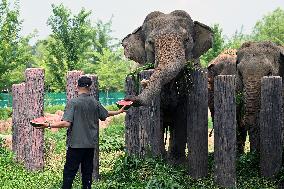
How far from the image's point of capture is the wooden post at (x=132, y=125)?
8.26 metres

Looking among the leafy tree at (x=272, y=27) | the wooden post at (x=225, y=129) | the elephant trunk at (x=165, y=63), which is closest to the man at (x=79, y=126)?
the elephant trunk at (x=165, y=63)

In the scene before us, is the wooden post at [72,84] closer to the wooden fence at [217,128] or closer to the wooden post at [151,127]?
the wooden fence at [217,128]

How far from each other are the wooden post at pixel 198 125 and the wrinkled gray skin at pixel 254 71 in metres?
0.97

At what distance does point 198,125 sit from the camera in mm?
8430

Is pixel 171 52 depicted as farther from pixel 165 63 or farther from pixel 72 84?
pixel 72 84

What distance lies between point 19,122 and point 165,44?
12.7 feet

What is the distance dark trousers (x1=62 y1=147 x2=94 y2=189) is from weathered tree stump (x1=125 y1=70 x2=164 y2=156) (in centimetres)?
112

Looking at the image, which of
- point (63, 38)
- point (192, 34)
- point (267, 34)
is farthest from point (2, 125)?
point (267, 34)

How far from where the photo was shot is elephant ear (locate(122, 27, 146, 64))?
9383 mm

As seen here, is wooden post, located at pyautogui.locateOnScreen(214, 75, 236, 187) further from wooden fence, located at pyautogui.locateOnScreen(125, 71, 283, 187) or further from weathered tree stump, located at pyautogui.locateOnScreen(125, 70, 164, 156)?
weathered tree stump, located at pyautogui.locateOnScreen(125, 70, 164, 156)

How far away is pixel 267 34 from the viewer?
193 ft


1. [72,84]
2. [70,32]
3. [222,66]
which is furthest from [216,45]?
[72,84]

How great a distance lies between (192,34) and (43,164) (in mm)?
3614

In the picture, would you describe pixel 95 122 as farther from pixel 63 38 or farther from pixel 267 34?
pixel 267 34
